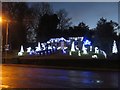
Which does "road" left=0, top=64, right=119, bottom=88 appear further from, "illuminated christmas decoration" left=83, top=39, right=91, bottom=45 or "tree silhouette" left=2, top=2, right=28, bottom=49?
"tree silhouette" left=2, top=2, right=28, bottom=49

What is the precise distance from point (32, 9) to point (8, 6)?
5027mm

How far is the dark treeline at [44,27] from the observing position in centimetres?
5047

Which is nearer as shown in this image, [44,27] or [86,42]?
[86,42]

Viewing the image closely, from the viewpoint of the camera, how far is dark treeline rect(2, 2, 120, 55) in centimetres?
5047

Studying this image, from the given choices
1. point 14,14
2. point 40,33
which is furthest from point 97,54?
point 14,14

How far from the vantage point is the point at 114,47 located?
151 feet

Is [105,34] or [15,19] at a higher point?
[15,19]

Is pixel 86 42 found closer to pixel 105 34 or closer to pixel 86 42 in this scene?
pixel 86 42

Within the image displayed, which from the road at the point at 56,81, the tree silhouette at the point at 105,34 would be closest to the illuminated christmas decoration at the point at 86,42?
the tree silhouette at the point at 105,34

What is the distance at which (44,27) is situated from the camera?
5691cm

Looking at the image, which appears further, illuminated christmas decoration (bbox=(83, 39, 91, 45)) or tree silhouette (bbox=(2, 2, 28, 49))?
tree silhouette (bbox=(2, 2, 28, 49))

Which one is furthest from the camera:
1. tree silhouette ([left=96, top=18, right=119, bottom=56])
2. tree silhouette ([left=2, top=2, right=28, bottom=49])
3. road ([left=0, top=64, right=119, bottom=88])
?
tree silhouette ([left=2, top=2, right=28, bottom=49])

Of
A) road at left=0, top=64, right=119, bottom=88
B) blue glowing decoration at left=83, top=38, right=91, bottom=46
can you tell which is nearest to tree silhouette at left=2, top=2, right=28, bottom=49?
blue glowing decoration at left=83, top=38, right=91, bottom=46

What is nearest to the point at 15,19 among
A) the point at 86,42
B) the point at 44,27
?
the point at 44,27
